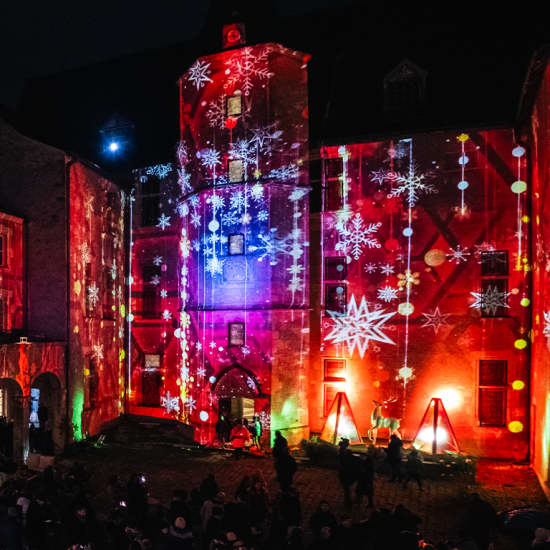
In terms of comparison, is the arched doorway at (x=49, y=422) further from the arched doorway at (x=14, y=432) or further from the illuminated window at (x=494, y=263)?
the illuminated window at (x=494, y=263)

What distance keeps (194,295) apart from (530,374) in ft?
41.3

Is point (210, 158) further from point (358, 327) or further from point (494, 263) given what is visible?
point (494, 263)

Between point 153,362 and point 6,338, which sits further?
point 153,362

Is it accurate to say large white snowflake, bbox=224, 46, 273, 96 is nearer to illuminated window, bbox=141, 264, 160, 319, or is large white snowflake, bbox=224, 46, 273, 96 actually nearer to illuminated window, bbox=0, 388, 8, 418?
illuminated window, bbox=141, 264, 160, 319

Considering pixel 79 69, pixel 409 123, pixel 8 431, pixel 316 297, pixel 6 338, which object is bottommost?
pixel 8 431

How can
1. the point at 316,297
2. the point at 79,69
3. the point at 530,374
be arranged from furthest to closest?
the point at 79,69
the point at 316,297
the point at 530,374

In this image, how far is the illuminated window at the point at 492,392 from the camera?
17.3 metres

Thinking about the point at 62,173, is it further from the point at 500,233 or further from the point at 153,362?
the point at 500,233

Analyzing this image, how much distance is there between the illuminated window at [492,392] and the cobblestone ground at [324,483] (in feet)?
4.88

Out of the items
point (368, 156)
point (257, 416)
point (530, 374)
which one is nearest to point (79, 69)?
point (368, 156)

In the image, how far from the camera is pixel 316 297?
63.9 feet

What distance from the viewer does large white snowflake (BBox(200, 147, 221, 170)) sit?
19172 millimetres

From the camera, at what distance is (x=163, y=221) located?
75.4 ft

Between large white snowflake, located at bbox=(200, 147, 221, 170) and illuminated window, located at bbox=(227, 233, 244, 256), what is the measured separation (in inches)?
116
